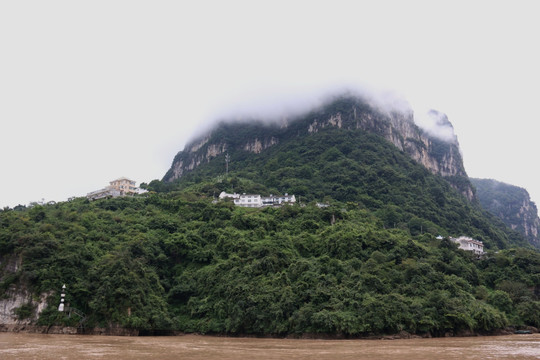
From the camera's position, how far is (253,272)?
5241 cm

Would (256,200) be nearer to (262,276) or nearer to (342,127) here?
(262,276)

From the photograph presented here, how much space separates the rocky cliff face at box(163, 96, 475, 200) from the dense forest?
6083 cm

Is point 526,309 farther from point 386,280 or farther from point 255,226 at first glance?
point 255,226

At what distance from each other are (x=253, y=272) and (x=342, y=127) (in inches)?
3413

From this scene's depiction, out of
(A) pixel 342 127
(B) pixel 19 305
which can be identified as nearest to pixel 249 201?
(B) pixel 19 305

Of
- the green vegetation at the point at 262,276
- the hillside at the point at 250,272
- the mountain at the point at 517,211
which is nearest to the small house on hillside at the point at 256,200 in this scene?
the hillside at the point at 250,272

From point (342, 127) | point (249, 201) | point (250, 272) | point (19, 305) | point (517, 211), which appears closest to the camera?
point (19, 305)

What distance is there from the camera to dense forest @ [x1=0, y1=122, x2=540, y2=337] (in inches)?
1810

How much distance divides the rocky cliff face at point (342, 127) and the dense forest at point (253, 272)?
60.8 m

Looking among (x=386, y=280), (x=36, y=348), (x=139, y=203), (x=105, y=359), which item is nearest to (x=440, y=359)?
(x=105, y=359)

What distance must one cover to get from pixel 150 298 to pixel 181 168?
4805 inches

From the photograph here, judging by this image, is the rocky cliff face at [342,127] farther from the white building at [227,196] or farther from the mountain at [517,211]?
the white building at [227,196]

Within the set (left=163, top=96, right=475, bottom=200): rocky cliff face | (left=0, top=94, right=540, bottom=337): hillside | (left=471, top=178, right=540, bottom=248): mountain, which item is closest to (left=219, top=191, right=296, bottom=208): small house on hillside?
(left=0, top=94, right=540, bottom=337): hillside

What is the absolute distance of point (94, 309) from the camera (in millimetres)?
46781
